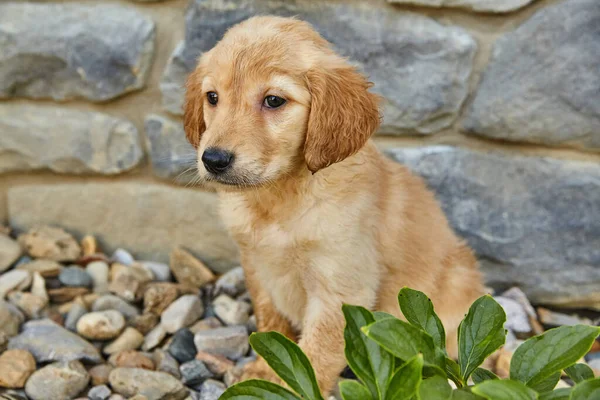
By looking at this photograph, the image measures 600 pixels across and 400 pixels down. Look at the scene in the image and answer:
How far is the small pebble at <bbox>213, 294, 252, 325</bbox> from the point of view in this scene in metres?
2.51

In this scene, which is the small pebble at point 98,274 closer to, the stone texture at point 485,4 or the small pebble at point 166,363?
the small pebble at point 166,363

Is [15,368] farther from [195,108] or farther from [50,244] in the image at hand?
[195,108]

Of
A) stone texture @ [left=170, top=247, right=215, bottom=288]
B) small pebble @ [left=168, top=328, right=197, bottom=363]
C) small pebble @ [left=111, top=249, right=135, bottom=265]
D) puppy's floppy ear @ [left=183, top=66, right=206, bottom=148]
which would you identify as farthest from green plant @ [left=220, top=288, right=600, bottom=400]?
small pebble @ [left=111, top=249, right=135, bottom=265]

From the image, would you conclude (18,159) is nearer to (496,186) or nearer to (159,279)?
(159,279)

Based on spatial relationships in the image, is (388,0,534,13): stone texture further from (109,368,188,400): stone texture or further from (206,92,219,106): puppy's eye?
(109,368,188,400): stone texture

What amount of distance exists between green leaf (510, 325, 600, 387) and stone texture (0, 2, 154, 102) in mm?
1947

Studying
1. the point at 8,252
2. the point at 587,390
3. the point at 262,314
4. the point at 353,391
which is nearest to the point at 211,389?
the point at 262,314

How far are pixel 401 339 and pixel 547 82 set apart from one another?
158 cm

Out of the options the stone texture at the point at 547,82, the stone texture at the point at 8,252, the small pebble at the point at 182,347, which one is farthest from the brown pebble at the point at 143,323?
the stone texture at the point at 547,82

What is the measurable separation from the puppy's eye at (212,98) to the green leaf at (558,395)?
1.12 m

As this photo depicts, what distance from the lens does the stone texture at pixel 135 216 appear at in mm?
2799

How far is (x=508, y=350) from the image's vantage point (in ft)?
7.72

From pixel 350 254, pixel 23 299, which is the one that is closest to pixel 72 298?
pixel 23 299

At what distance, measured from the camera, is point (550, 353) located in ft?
3.72
